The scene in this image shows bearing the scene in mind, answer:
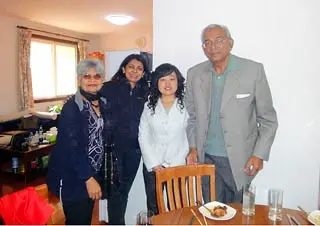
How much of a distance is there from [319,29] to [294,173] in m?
1.05

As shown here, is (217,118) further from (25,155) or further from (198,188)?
(25,155)

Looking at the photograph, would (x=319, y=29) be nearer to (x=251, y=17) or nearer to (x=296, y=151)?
(x=251, y=17)

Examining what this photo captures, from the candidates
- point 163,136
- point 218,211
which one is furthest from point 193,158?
point 218,211

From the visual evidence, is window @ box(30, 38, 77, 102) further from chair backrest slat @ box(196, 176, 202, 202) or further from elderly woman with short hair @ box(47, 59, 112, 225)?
chair backrest slat @ box(196, 176, 202, 202)

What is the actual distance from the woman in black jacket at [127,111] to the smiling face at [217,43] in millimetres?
547

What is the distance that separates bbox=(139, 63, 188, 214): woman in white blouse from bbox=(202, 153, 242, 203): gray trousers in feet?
0.66

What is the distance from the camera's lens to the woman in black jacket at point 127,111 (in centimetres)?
202

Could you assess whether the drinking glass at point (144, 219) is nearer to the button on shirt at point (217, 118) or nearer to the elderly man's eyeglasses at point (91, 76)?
the button on shirt at point (217, 118)

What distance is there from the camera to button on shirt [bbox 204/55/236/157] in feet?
6.04

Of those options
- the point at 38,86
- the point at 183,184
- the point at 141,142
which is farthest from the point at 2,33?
the point at 183,184

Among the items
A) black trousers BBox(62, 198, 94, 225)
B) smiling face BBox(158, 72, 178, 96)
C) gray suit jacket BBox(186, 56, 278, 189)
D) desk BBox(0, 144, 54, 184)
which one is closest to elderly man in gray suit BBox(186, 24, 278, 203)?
gray suit jacket BBox(186, 56, 278, 189)

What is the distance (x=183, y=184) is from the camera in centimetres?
163

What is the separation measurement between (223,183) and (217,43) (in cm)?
90

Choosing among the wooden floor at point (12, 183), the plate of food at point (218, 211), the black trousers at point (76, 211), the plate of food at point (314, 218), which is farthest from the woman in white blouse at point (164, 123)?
the wooden floor at point (12, 183)
